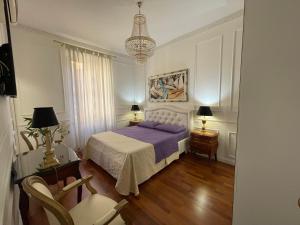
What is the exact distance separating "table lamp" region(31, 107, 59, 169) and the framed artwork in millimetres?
2934

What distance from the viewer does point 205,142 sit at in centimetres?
301

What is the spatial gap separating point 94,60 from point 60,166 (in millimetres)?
3213

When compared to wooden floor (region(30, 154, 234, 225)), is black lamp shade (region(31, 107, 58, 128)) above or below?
above

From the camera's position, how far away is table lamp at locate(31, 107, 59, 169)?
58.5 inches

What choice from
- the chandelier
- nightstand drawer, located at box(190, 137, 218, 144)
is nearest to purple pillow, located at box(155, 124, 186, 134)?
nightstand drawer, located at box(190, 137, 218, 144)

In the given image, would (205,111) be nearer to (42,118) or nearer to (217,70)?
(217,70)

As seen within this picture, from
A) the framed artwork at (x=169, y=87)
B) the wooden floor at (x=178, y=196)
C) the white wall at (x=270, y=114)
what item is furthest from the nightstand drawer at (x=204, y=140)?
the white wall at (x=270, y=114)

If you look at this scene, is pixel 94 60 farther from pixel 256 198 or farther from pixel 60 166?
pixel 256 198

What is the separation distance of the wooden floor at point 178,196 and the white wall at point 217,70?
0.83 metres

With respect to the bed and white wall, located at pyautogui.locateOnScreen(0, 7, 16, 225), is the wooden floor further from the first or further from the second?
white wall, located at pyautogui.locateOnScreen(0, 7, 16, 225)

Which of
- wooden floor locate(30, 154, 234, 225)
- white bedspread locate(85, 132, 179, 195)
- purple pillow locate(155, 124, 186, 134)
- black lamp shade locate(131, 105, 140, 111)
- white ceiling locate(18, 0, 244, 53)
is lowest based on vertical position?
wooden floor locate(30, 154, 234, 225)

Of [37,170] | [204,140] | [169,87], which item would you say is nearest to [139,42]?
[169,87]

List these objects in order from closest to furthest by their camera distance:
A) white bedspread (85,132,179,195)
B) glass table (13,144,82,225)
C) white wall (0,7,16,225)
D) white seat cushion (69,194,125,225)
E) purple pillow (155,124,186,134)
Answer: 1. white wall (0,7,16,225)
2. white seat cushion (69,194,125,225)
3. glass table (13,144,82,225)
4. white bedspread (85,132,179,195)
5. purple pillow (155,124,186,134)

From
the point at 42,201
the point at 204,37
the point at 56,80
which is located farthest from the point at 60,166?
the point at 204,37
